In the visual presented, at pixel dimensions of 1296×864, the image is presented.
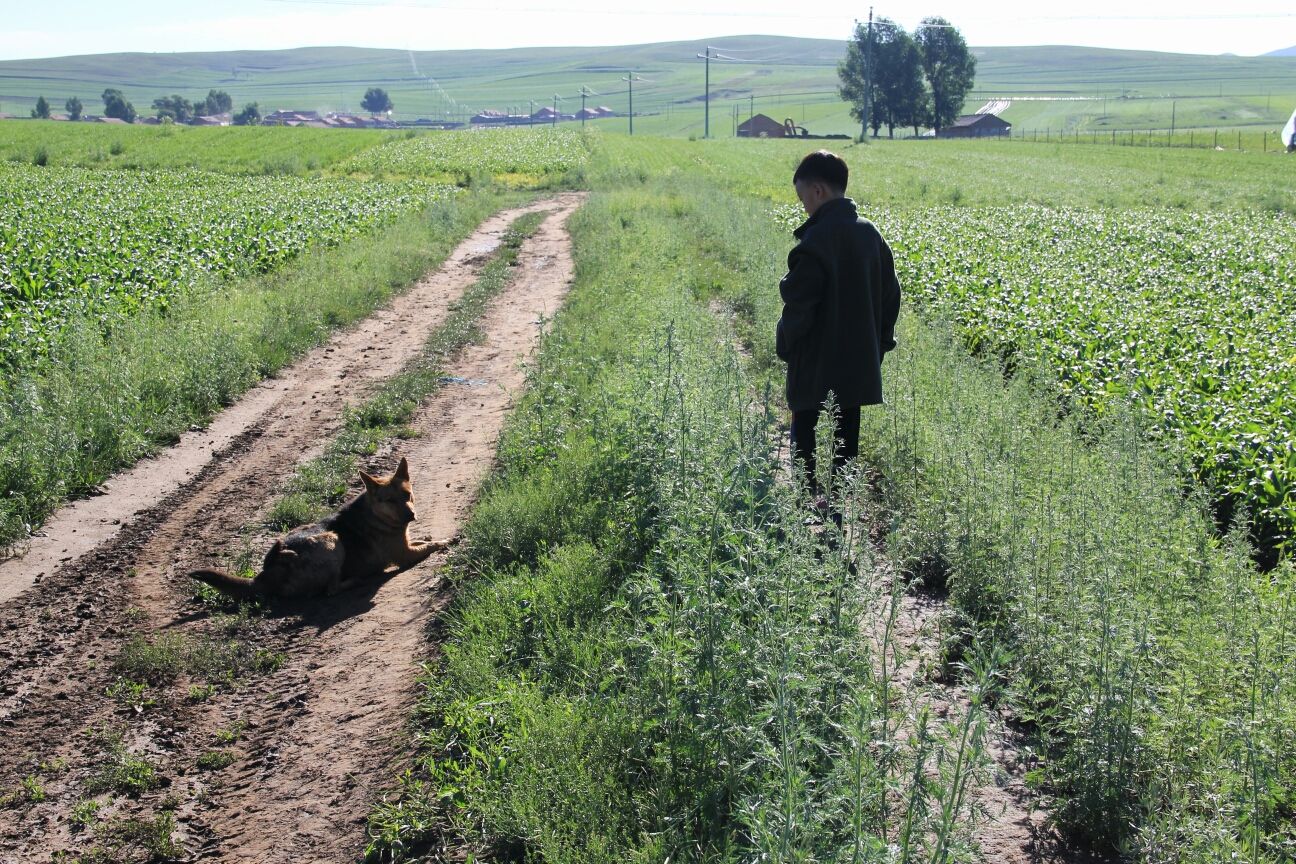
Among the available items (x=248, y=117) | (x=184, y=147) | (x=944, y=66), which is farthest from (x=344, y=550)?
(x=248, y=117)

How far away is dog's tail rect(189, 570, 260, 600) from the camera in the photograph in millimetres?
5961

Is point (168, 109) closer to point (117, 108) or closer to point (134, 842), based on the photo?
point (117, 108)

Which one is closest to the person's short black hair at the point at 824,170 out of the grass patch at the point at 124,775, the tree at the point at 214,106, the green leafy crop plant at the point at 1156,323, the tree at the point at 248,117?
the green leafy crop plant at the point at 1156,323

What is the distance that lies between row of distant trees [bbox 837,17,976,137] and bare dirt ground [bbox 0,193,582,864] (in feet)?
315

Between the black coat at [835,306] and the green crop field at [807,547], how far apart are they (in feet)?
1.96

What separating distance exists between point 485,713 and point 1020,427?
4.20 meters

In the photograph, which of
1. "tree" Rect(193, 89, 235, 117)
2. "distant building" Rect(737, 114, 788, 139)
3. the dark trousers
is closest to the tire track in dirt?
the dark trousers

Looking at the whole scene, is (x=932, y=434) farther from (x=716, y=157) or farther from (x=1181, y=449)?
(x=716, y=157)

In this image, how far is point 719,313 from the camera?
13195 millimetres

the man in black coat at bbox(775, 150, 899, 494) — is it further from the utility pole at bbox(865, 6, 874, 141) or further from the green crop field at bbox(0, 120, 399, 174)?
the utility pole at bbox(865, 6, 874, 141)

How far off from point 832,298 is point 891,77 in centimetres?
10196

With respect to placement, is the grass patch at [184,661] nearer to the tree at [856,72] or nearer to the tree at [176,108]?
the tree at [856,72]

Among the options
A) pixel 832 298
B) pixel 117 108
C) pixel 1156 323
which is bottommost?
pixel 1156 323

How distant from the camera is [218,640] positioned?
571 cm
